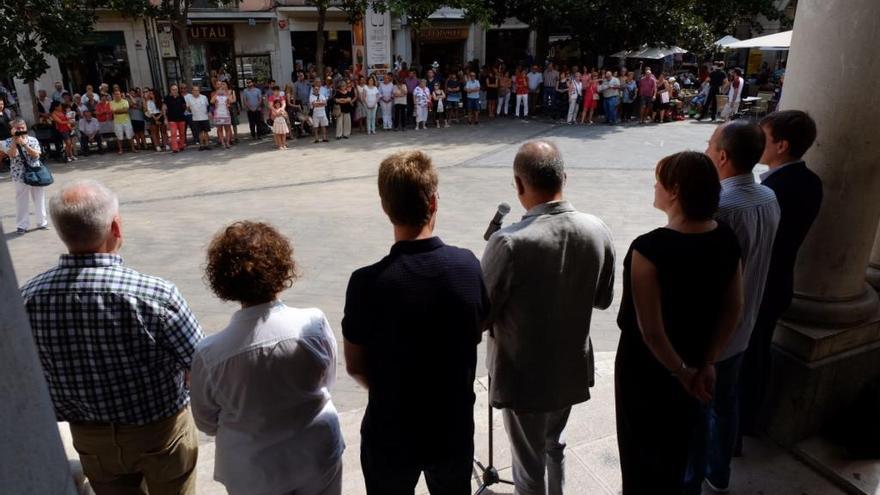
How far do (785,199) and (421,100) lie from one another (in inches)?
563

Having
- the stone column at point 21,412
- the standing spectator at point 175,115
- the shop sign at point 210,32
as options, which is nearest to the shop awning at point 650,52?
the standing spectator at point 175,115

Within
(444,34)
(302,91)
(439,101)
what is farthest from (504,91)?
(444,34)

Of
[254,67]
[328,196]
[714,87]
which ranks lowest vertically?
[328,196]

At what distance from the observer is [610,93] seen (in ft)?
55.4

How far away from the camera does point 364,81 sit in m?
16.5

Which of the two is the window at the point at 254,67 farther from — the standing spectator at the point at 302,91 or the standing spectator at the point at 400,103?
the standing spectator at the point at 400,103

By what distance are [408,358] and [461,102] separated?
16456 millimetres

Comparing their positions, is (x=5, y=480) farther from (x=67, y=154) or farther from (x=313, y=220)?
(x=67, y=154)

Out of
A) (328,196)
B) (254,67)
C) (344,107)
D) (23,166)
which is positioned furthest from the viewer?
(254,67)

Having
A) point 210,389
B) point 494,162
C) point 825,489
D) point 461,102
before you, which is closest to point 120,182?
point 494,162

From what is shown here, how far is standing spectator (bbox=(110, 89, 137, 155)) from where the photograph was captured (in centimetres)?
1411

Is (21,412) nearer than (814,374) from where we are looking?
Yes

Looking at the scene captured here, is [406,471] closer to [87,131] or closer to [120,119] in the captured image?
[120,119]

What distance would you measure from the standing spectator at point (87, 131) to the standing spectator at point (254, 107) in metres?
3.51
